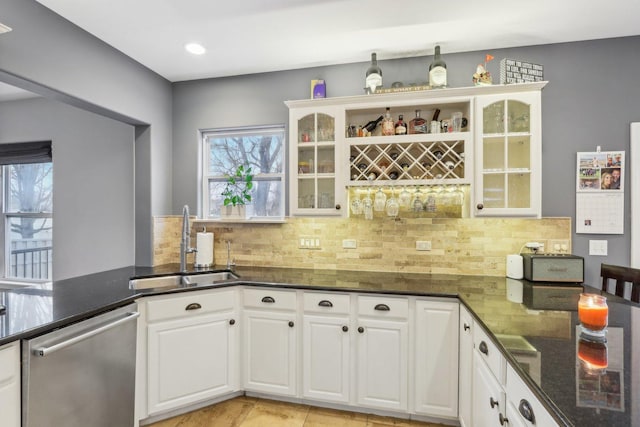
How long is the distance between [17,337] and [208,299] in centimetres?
108

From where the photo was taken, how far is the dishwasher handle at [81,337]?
1.36 metres

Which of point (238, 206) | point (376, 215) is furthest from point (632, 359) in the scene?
point (238, 206)

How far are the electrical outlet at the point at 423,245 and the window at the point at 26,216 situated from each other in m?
3.96

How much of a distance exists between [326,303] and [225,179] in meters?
1.69

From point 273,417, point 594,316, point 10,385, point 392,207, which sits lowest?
point 273,417

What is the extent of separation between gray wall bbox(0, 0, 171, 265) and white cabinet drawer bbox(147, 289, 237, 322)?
0.95 meters

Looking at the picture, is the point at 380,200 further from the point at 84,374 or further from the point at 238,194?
the point at 84,374

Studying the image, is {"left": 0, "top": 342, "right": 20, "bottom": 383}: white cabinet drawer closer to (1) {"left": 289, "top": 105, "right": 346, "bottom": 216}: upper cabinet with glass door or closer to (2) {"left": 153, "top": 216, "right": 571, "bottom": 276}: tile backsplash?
(2) {"left": 153, "top": 216, "right": 571, "bottom": 276}: tile backsplash

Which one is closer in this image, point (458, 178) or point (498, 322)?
point (498, 322)

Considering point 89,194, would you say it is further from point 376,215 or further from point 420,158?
point 420,158

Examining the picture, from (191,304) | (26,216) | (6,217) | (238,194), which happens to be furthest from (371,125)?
(6,217)

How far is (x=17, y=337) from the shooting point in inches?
51.1

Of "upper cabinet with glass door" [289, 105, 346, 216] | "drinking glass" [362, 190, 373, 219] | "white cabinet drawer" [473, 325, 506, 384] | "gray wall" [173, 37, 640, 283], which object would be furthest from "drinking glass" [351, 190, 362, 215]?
"white cabinet drawer" [473, 325, 506, 384]

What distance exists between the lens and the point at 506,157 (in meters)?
2.33
